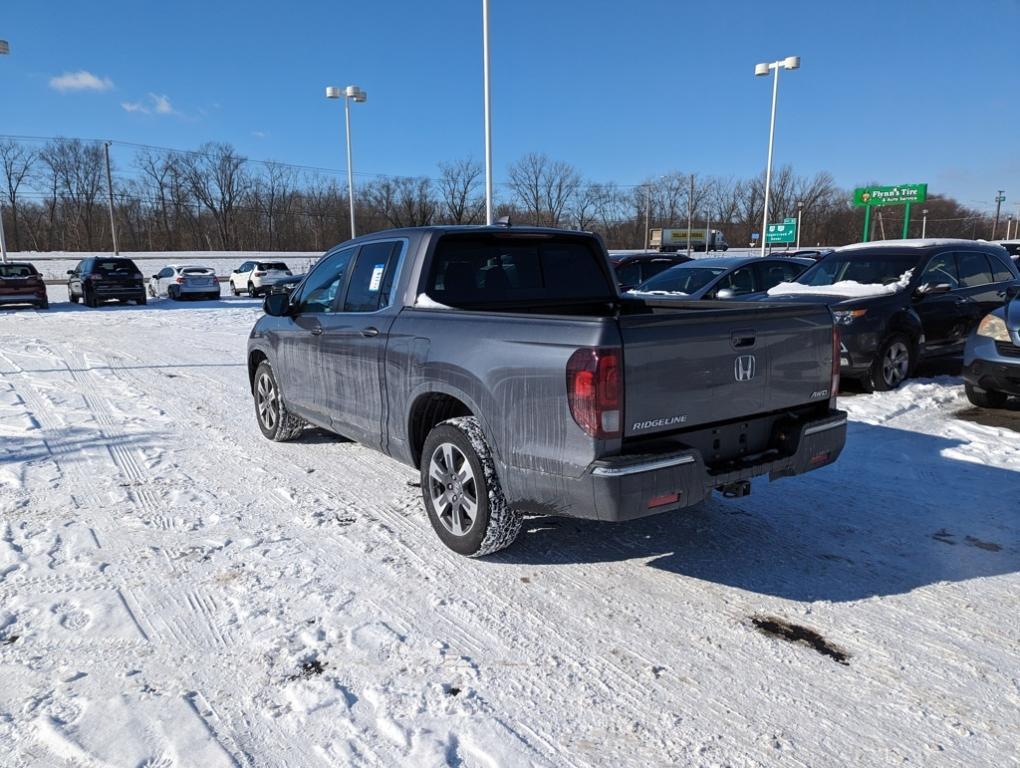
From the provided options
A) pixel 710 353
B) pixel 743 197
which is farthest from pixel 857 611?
pixel 743 197

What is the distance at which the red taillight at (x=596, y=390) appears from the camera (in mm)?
3164

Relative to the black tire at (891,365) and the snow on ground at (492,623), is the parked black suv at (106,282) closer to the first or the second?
the snow on ground at (492,623)

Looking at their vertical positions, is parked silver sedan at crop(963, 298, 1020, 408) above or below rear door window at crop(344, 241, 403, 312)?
below

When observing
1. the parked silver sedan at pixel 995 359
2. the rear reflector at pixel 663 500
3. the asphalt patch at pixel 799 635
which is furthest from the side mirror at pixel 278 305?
the parked silver sedan at pixel 995 359

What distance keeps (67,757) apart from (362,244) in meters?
3.78

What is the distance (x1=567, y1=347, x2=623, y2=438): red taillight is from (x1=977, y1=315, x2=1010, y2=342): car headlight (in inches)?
252

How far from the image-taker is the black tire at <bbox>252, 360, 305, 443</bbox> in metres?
6.54

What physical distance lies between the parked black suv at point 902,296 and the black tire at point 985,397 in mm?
958

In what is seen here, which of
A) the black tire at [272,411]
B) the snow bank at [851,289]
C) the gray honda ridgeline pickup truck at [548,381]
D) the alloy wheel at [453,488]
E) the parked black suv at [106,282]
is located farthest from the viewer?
the parked black suv at [106,282]

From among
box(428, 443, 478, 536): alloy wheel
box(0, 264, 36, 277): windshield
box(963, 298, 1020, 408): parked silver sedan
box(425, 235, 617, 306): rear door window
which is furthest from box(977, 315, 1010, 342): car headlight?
box(0, 264, 36, 277): windshield

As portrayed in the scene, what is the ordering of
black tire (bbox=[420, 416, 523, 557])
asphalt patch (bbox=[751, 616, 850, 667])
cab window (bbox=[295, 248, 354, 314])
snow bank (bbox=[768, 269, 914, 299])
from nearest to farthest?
1. asphalt patch (bbox=[751, 616, 850, 667])
2. black tire (bbox=[420, 416, 523, 557])
3. cab window (bbox=[295, 248, 354, 314])
4. snow bank (bbox=[768, 269, 914, 299])

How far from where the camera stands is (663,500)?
131 inches

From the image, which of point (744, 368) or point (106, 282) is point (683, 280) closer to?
point (744, 368)

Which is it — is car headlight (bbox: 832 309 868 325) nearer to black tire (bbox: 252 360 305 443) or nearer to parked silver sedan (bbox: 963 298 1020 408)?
parked silver sedan (bbox: 963 298 1020 408)
